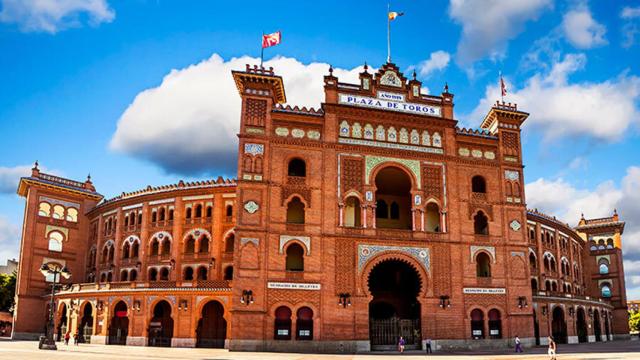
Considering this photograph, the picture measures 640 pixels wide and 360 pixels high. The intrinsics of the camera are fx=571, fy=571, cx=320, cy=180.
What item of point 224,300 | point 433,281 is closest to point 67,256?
point 224,300

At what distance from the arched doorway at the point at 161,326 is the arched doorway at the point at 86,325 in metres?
6.33

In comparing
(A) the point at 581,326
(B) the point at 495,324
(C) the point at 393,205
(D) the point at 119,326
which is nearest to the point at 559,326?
(A) the point at 581,326

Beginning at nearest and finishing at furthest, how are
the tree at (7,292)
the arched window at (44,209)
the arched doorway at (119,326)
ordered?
the arched doorway at (119,326) → the arched window at (44,209) → the tree at (7,292)

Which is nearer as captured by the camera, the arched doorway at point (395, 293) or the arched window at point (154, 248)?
the arched doorway at point (395, 293)

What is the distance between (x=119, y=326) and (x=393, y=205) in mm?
25073

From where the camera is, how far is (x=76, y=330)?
1890 inches

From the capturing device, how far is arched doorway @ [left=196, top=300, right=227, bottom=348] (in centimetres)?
4434

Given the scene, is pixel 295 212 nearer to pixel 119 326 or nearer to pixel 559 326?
pixel 119 326

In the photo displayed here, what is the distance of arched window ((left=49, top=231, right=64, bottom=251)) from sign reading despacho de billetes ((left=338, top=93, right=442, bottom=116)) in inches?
1464

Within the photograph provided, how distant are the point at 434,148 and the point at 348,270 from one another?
11.8 metres

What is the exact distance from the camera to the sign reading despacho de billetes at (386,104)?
42812mm

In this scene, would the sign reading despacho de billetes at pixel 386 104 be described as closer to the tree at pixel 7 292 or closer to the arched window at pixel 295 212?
the arched window at pixel 295 212

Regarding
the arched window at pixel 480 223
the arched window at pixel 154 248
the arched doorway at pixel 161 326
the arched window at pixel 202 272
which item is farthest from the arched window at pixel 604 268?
the arched doorway at pixel 161 326

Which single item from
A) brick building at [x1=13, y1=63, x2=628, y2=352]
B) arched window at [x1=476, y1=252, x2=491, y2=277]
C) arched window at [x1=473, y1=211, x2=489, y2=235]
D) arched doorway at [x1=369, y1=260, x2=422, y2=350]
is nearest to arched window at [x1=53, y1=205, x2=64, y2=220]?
brick building at [x1=13, y1=63, x2=628, y2=352]
